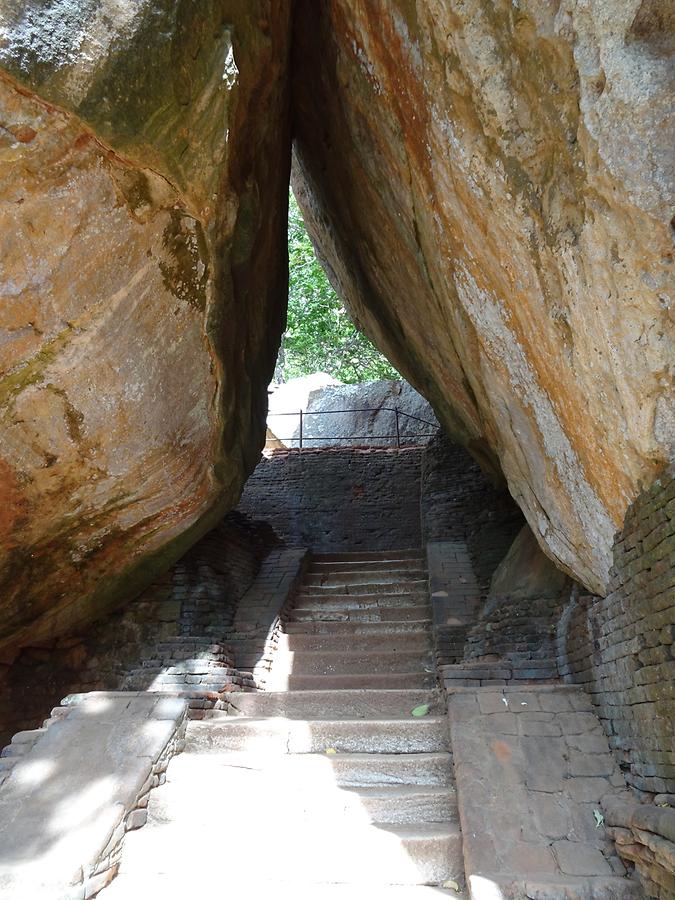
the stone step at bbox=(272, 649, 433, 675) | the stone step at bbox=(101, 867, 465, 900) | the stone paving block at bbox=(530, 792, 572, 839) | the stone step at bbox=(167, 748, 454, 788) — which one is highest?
the stone step at bbox=(272, 649, 433, 675)

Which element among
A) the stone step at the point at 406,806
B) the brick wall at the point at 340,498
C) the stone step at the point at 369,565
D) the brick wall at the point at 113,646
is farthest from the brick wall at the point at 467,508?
the stone step at the point at 406,806

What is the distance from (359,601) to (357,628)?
691mm

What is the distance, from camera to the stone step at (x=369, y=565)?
8.34 metres

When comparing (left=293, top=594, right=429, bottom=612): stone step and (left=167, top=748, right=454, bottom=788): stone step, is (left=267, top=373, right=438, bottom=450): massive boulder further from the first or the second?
(left=167, top=748, right=454, bottom=788): stone step

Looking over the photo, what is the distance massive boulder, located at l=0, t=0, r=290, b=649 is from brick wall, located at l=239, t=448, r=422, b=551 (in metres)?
5.03

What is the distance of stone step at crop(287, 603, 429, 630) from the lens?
22.5 ft

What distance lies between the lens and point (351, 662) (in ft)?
19.6

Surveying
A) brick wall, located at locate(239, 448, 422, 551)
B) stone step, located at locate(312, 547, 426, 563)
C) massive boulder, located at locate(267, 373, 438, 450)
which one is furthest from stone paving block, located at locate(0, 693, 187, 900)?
massive boulder, located at locate(267, 373, 438, 450)

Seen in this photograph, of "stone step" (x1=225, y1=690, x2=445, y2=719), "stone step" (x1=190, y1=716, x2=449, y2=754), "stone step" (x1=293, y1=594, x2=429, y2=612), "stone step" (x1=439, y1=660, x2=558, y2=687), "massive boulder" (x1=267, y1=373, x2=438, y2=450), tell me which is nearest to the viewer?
"stone step" (x1=190, y1=716, x2=449, y2=754)

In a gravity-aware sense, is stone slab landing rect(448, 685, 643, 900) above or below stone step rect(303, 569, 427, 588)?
below

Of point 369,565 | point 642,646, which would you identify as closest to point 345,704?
point 642,646

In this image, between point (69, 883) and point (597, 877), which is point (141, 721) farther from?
point (597, 877)

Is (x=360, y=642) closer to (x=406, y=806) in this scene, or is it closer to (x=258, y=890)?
(x=406, y=806)

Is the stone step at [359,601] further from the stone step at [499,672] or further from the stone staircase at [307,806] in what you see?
the stone staircase at [307,806]
